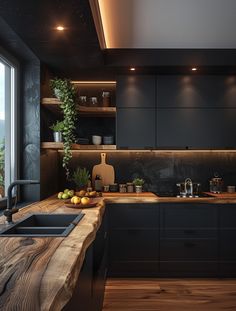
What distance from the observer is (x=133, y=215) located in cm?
323

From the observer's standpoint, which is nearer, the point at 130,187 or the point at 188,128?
the point at 188,128

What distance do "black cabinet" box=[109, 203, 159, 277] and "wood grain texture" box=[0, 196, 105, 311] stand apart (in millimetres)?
1450

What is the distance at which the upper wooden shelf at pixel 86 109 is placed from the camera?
3104mm

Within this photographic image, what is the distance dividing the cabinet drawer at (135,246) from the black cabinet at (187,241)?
0.10 meters

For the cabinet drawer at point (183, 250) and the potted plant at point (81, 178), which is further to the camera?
the potted plant at point (81, 178)

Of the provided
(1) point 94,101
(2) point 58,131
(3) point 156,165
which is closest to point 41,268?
(2) point 58,131

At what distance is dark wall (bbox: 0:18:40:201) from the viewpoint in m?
3.08

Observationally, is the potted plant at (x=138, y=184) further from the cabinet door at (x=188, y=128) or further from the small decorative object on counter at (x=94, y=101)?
the small decorative object on counter at (x=94, y=101)

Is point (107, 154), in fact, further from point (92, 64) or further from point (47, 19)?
point (47, 19)

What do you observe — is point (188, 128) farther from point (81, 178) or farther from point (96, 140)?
point (81, 178)

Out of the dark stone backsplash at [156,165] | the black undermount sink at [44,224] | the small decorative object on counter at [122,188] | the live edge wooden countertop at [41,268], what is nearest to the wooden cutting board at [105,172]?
the dark stone backsplash at [156,165]

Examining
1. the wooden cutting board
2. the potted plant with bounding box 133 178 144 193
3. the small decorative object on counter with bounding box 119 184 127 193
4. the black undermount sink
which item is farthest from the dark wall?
the potted plant with bounding box 133 178 144 193

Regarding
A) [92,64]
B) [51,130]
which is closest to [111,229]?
[51,130]

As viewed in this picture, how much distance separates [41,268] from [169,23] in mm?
2454
